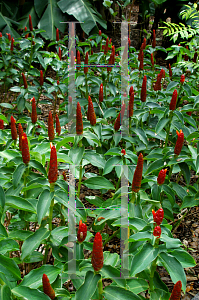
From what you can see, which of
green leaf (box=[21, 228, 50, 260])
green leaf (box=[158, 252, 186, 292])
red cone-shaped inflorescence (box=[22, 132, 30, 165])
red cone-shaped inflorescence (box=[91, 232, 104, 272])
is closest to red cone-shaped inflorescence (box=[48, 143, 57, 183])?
red cone-shaped inflorescence (box=[22, 132, 30, 165])

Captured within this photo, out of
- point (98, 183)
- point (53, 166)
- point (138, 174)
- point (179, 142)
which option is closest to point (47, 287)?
point (53, 166)

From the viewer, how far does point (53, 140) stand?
2027 millimetres

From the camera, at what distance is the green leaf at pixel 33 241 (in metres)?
1.47

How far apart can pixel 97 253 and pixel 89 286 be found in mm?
175

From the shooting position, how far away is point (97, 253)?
117 centimetres

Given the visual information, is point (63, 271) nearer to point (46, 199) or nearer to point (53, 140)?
point (46, 199)

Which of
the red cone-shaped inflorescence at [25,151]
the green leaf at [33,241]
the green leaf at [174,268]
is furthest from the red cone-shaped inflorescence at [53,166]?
the green leaf at [174,268]

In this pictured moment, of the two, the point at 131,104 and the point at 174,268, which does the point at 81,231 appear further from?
the point at 131,104

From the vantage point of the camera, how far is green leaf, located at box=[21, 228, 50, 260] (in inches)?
57.9

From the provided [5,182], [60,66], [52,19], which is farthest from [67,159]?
[52,19]

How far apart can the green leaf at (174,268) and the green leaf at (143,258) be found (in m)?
0.05

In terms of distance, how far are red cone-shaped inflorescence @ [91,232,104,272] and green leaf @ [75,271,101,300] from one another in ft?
0.13

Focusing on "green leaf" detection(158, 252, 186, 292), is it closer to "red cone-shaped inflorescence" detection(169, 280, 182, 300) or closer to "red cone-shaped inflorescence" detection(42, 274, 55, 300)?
"red cone-shaped inflorescence" detection(169, 280, 182, 300)

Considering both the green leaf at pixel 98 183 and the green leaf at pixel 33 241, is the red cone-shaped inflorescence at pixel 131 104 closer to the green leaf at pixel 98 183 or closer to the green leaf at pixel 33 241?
the green leaf at pixel 98 183
